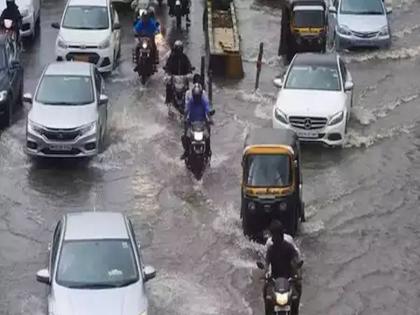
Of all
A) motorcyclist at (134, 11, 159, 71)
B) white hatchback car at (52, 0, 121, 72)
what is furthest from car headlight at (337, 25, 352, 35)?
motorcyclist at (134, 11, 159, 71)

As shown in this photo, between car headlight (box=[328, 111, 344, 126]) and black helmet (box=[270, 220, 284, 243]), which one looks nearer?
black helmet (box=[270, 220, 284, 243])

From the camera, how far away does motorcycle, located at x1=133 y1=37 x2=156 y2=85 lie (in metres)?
28.2

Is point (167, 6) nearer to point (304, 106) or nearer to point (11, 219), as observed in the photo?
point (304, 106)

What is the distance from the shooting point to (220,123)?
2628 centimetres

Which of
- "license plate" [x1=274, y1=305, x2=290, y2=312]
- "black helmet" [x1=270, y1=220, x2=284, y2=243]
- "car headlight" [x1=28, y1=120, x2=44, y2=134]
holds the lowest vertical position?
"car headlight" [x1=28, y1=120, x2=44, y2=134]

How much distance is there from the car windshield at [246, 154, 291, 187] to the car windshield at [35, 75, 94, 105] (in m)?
5.46

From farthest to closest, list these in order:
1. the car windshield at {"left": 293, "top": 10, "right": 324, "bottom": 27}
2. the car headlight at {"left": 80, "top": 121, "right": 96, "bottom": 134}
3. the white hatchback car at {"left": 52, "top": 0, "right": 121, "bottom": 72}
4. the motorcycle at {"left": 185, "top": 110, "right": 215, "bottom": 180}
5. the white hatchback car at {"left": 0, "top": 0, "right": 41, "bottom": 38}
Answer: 1. the car windshield at {"left": 293, "top": 10, "right": 324, "bottom": 27}
2. the white hatchback car at {"left": 0, "top": 0, "right": 41, "bottom": 38}
3. the white hatchback car at {"left": 52, "top": 0, "right": 121, "bottom": 72}
4. the car headlight at {"left": 80, "top": 121, "right": 96, "bottom": 134}
5. the motorcycle at {"left": 185, "top": 110, "right": 215, "bottom": 180}

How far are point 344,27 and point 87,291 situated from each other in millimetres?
18666

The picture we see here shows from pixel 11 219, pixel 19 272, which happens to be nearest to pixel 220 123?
pixel 11 219

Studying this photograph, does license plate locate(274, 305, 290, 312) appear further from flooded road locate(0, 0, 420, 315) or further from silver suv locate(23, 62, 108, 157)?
silver suv locate(23, 62, 108, 157)

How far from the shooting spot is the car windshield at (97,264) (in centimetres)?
1570

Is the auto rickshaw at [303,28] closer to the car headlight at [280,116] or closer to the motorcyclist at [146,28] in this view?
the motorcyclist at [146,28]

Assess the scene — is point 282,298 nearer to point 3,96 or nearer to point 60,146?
point 60,146

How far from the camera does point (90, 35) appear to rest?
96.1 ft
